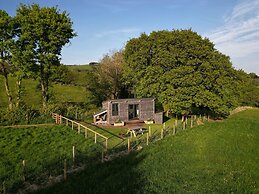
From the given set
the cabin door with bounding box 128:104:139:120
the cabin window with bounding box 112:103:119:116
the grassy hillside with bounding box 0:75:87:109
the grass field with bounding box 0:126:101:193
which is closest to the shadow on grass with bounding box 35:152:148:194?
the grass field with bounding box 0:126:101:193

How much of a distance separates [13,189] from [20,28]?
1058 inches

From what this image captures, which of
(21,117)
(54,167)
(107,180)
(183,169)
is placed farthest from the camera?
(21,117)

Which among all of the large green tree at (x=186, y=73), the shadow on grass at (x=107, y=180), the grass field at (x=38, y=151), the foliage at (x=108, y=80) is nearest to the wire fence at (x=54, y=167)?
the grass field at (x=38, y=151)

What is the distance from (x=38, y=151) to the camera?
2150cm

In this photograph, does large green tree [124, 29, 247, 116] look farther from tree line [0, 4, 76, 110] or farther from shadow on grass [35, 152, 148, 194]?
shadow on grass [35, 152, 148, 194]

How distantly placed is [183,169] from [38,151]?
42.3 feet

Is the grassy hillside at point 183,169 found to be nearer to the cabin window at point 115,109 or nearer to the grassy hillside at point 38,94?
the cabin window at point 115,109

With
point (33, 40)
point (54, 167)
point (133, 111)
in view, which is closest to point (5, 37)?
point (33, 40)

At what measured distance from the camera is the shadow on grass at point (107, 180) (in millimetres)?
12632

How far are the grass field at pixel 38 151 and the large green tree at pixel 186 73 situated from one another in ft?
54.6

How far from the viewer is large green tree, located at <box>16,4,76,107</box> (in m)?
34.7

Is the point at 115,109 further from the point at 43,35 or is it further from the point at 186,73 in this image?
the point at 43,35

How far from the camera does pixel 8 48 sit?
3400 centimetres

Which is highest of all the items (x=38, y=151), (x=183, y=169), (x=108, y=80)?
(x=108, y=80)
